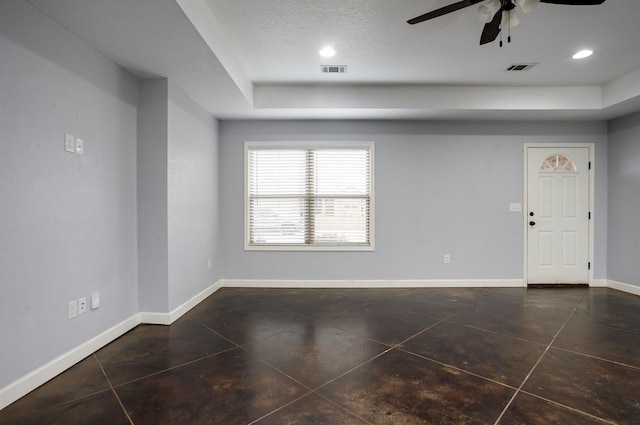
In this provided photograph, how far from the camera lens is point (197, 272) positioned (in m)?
3.72

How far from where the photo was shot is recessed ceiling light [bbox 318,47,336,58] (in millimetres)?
2969

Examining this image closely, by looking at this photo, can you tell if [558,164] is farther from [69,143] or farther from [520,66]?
[69,143]

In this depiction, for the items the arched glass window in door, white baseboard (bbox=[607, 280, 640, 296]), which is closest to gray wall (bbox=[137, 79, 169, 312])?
the arched glass window in door

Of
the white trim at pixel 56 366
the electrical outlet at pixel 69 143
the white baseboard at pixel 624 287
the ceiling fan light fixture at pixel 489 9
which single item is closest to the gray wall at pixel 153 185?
the white trim at pixel 56 366

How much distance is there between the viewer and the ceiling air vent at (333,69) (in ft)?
11.0

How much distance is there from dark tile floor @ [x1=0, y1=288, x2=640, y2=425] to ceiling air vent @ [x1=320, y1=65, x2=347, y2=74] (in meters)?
2.74

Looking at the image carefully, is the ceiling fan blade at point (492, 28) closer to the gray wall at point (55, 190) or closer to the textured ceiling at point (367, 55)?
the textured ceiling at point (367, 55)

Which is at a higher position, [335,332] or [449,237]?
[449,237]

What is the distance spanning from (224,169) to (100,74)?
2.06m

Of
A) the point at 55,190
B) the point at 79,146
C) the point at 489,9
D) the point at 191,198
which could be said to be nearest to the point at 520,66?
the point at 489,9

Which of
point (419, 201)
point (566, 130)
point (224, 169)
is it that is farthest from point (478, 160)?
point (224, 169)

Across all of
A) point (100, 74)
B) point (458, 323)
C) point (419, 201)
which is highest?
point (100, 74)

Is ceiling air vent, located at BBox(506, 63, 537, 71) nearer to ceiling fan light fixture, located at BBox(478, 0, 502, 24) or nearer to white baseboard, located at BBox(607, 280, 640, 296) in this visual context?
ceiling fan light fixture, located at BBox(478, 0, 502, 24)

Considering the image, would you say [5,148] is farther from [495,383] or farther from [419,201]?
[419,201]
